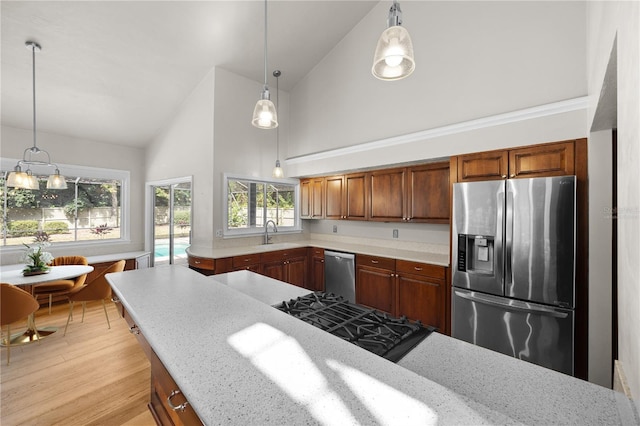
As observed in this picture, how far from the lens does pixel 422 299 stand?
3049 mm

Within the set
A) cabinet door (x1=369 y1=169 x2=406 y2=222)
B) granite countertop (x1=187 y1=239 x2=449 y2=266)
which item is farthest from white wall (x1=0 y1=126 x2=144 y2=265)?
cabinet door (x1=369 y1=169 x2=406 y2=222)

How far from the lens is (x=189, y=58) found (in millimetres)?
3633

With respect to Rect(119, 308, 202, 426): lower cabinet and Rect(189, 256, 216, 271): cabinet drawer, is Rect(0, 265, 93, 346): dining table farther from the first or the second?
Rect(119, 308, 202, 426): lower cabinet

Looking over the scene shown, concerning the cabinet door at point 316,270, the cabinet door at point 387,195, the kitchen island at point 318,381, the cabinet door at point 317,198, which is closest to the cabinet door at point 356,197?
the cabinet door at point 387,195

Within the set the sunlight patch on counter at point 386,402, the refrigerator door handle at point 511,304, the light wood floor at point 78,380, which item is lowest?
the light wood floor at point 78,380

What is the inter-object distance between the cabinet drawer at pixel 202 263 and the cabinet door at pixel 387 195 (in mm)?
2181

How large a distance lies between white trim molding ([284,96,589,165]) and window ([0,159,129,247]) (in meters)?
4.05

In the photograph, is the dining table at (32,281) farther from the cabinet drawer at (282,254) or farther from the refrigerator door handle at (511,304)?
the refrigerator door handle at (511,304)

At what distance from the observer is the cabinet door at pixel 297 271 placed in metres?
4.11

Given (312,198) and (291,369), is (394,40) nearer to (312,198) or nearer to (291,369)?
(291,369)

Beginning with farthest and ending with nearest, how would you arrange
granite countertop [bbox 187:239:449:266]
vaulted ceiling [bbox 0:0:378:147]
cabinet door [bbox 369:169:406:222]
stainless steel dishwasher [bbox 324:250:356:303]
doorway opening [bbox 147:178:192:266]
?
doorway opening [bbox 147:178:192:266] < stainless steel dishwasher [bbox 324:250:356:303] < cabinet door [bbox 369:169:406:222] < granite countertop [bbox 187:239:449:266] < vaulted ceiling [bbox 0:0:378:147]

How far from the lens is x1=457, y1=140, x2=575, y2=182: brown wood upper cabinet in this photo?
90.0 inches

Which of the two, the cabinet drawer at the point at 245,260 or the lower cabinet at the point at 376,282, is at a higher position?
the cabinet drawer at the point at 245,260

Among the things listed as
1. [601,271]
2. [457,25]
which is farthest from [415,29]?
[601,271]
